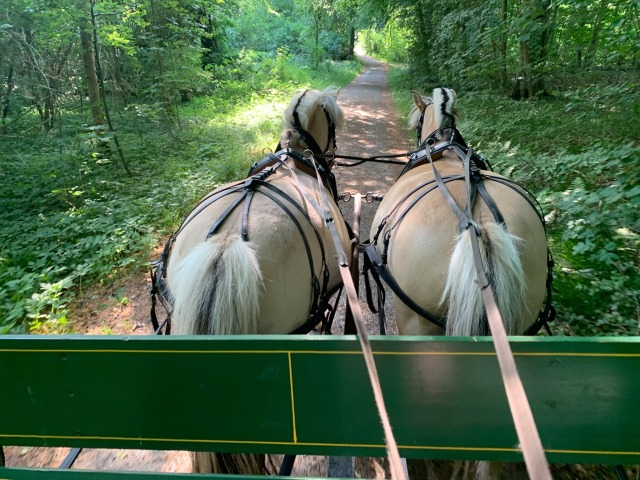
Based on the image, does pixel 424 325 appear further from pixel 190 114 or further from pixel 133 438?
pixel 190 114

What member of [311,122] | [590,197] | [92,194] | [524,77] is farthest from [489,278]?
[524,77]

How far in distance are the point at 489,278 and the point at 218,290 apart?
1.14m

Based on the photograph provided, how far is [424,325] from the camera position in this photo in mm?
1917

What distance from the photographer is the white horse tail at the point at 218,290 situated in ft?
5.23

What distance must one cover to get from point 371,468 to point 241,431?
56.5 inches

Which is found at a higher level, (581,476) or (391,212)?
(391,212)

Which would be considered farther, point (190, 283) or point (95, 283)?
point (95, 283)

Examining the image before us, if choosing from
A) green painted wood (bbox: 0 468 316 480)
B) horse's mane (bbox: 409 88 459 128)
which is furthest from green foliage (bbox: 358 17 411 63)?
green painted wood (bbox: 0 468 316 480)

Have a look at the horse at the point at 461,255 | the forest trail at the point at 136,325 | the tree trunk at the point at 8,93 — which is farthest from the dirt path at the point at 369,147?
the tree trunk at the point at 8,93

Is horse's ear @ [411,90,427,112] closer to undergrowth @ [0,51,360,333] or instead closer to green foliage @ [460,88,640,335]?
green foliage @ [460,88,640,335]

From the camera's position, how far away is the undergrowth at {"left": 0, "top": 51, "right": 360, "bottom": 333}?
379 centimetres

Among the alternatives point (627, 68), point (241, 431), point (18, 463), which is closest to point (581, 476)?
point (241, 431)

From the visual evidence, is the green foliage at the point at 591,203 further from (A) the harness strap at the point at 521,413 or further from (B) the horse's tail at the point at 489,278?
(A) the harness strap at the point at 521,413

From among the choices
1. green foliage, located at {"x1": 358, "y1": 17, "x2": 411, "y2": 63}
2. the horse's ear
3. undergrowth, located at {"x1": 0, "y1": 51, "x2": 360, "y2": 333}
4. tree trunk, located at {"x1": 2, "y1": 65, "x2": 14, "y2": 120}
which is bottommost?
undergrowth, located at {"x1": 0, "y1": 51, "x2": 360, "y2": 333}
